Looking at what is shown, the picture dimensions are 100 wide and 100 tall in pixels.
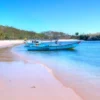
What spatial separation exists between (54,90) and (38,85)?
0.89 metres

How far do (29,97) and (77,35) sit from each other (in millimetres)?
169877

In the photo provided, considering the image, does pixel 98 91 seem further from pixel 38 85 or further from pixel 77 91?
pixel 38 85

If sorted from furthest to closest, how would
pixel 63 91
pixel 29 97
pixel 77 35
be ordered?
pixel 77 35
pixel 63 91
pixel 29 97

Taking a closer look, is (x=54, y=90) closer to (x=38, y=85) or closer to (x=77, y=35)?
(x=38, y=85)

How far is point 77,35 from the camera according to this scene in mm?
174625

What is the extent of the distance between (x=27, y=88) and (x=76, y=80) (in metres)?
2.65

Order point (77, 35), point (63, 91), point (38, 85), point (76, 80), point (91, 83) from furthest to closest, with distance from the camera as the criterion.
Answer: point (77, 35) → point (76, 80) → point (91, 83) → point (38, 85) → point (63, 91)

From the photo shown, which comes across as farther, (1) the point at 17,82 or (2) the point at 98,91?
(1) the point at 17,82

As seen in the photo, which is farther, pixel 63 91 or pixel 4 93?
pixel 63 91

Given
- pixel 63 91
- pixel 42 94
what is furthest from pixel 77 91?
pixel 42 94

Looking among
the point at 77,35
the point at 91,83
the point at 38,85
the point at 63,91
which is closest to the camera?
the point at 63,91

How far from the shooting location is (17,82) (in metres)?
8.67

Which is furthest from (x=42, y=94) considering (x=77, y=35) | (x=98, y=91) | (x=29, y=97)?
(x=77, y=35)

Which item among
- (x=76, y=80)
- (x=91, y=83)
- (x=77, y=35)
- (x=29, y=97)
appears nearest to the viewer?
(x=29, y=97)
